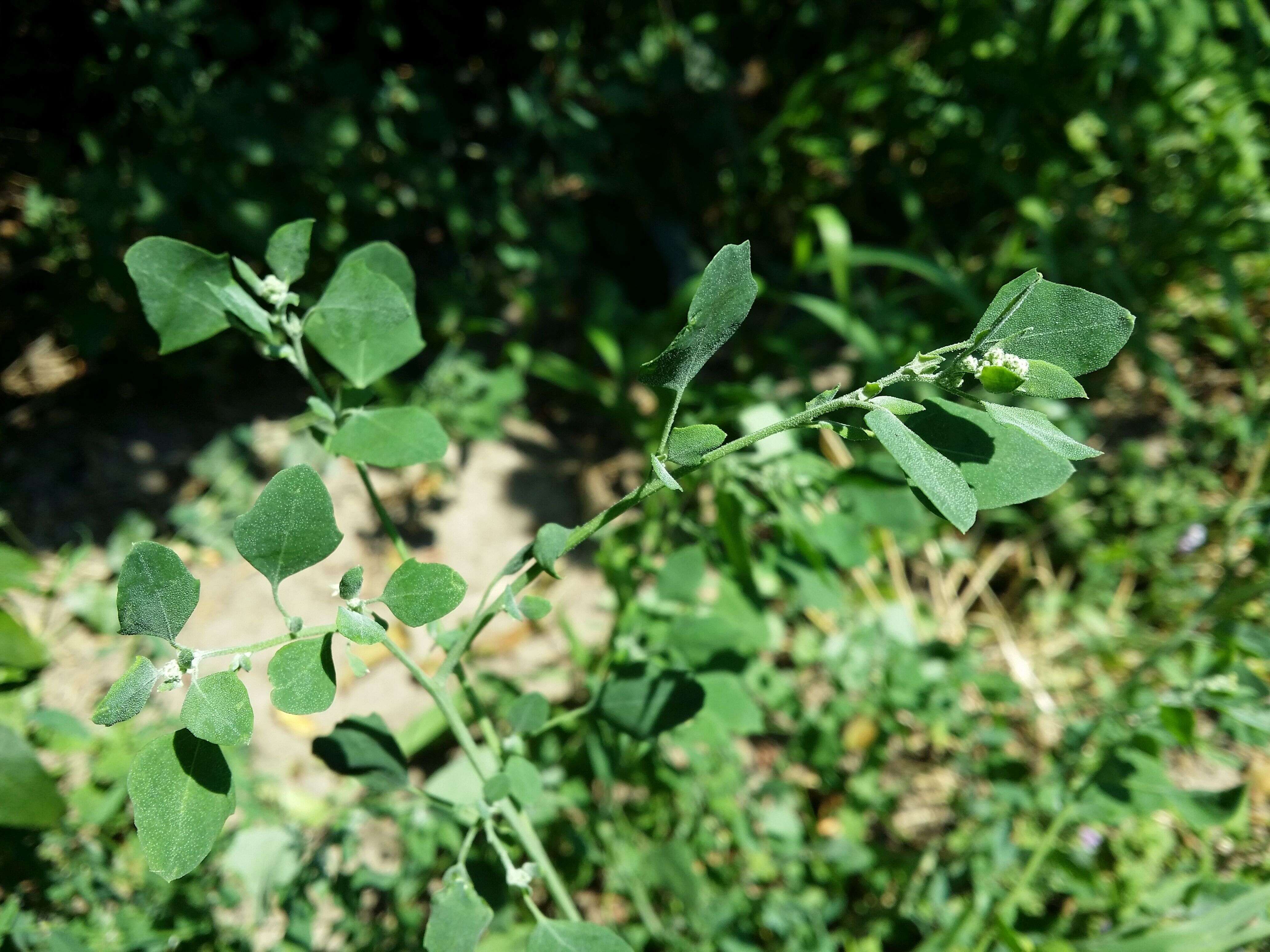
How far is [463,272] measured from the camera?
2.03 metres

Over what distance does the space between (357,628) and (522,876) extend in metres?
0.33

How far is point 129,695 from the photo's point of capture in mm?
565

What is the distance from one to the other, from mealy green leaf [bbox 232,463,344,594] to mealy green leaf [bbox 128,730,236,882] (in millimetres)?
145

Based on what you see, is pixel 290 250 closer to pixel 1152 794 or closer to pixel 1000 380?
pixel 1000 380

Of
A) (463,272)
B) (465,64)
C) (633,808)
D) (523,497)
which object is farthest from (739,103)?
(633,808)

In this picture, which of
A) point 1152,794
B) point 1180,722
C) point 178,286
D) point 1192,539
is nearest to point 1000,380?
point 178,286

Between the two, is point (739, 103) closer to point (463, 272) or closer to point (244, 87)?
point (463, 272)

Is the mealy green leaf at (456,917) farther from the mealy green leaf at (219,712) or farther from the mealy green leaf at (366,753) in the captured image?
the mealy green leaf at (219,712)

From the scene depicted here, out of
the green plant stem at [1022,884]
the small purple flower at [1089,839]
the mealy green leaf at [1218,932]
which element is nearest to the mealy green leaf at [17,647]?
the green plant stem at [1022,884]

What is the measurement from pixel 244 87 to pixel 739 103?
61.6 inches

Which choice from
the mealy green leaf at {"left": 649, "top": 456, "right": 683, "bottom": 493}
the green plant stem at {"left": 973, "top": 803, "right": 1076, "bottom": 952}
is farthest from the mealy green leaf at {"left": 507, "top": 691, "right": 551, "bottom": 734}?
the green plant stem at {"left": 973, "top": 803, "right": 1076, "bottom": 952}

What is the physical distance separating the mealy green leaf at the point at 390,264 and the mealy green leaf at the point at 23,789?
0.76 m

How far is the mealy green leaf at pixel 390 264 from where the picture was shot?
823 mm

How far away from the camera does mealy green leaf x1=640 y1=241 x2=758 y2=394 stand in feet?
1.80
